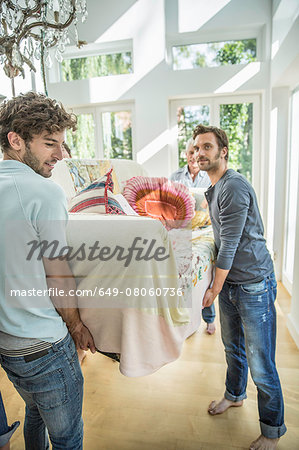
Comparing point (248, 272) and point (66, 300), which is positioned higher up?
point (66, 300)

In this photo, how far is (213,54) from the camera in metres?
3.54

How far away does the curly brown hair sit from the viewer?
2.58 feet

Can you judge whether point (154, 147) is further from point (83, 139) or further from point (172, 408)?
point (172, 408)

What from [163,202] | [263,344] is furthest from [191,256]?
[263,344]

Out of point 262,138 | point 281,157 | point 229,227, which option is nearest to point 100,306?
point 229,227

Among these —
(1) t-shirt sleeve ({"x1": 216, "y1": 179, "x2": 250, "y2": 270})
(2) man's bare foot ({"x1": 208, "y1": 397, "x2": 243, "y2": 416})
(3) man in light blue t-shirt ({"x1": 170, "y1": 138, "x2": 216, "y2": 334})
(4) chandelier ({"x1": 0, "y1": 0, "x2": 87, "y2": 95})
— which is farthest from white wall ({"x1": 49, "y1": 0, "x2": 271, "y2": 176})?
(2) man's bare foot ({"x1": 208, "y1": 397, "x2": 243, "y2": 416})

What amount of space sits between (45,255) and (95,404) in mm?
1251

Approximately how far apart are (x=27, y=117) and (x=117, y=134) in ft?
11.0

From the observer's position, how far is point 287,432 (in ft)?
4.72

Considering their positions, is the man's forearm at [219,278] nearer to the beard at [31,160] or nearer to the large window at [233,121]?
the beard at [31,160]

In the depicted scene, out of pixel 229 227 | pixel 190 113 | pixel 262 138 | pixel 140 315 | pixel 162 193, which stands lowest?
pixel 140 315

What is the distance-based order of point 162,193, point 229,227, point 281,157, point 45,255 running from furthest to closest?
point 281,157
point 162,193
point 229,227
point 45,255

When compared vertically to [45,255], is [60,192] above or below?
above

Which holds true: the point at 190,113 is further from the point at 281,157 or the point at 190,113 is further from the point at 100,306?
the point at 100,306
